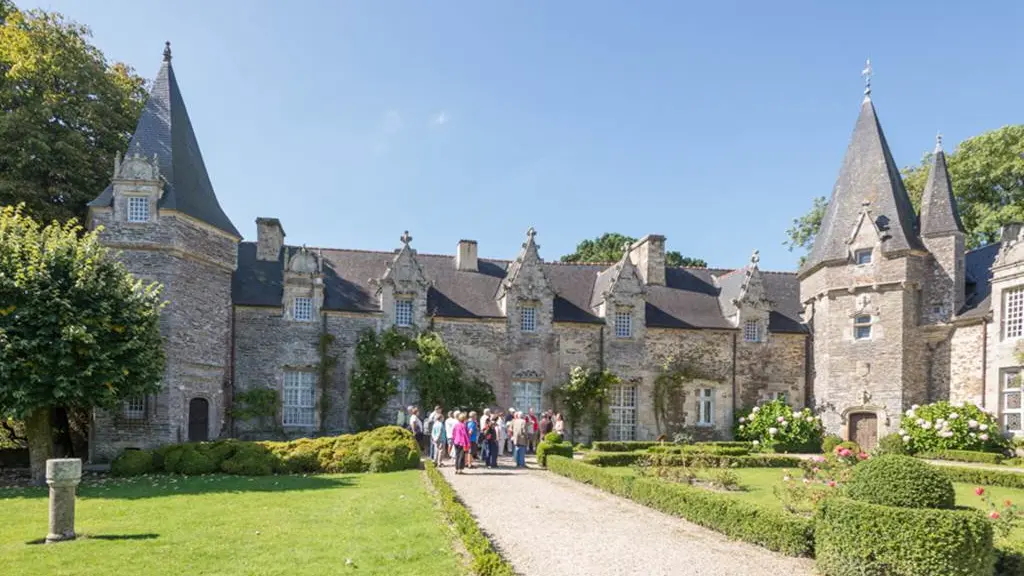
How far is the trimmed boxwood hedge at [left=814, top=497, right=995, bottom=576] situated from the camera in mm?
8289

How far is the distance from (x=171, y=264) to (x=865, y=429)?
85.7ft

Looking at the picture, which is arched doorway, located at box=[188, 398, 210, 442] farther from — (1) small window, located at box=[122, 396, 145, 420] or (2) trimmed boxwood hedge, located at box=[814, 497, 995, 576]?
(2) trimmed boxwood hedge, located at box=[814, 497, 995, 576]

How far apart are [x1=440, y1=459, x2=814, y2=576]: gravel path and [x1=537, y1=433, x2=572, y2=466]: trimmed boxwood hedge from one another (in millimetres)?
4558

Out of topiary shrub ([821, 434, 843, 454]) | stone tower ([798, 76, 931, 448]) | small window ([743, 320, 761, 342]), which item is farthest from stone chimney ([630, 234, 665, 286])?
topiary shrub ([821, 434, 843, 454])

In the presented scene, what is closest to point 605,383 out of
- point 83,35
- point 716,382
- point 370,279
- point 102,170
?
point 716,382

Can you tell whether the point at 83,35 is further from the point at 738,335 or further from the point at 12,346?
the point at 738,335

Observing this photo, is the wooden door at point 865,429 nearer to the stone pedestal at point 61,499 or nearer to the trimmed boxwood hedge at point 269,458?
the trimmed boxwood hedge at point 269,458

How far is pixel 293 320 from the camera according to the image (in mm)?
26250

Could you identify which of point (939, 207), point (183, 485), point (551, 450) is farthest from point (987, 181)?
point (183, 485)

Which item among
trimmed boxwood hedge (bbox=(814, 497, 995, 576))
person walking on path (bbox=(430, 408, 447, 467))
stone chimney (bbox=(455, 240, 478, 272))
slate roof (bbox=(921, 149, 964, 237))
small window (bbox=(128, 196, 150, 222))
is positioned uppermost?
slate roof (bbox=(921, 149, 964, 237))

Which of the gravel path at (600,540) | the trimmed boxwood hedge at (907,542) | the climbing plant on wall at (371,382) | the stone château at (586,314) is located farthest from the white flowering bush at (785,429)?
the trimmed boxwood hedge at (907,542)

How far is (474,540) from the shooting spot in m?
9.30

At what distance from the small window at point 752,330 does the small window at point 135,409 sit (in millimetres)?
23726

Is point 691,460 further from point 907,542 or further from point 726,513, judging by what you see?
point 907,542
